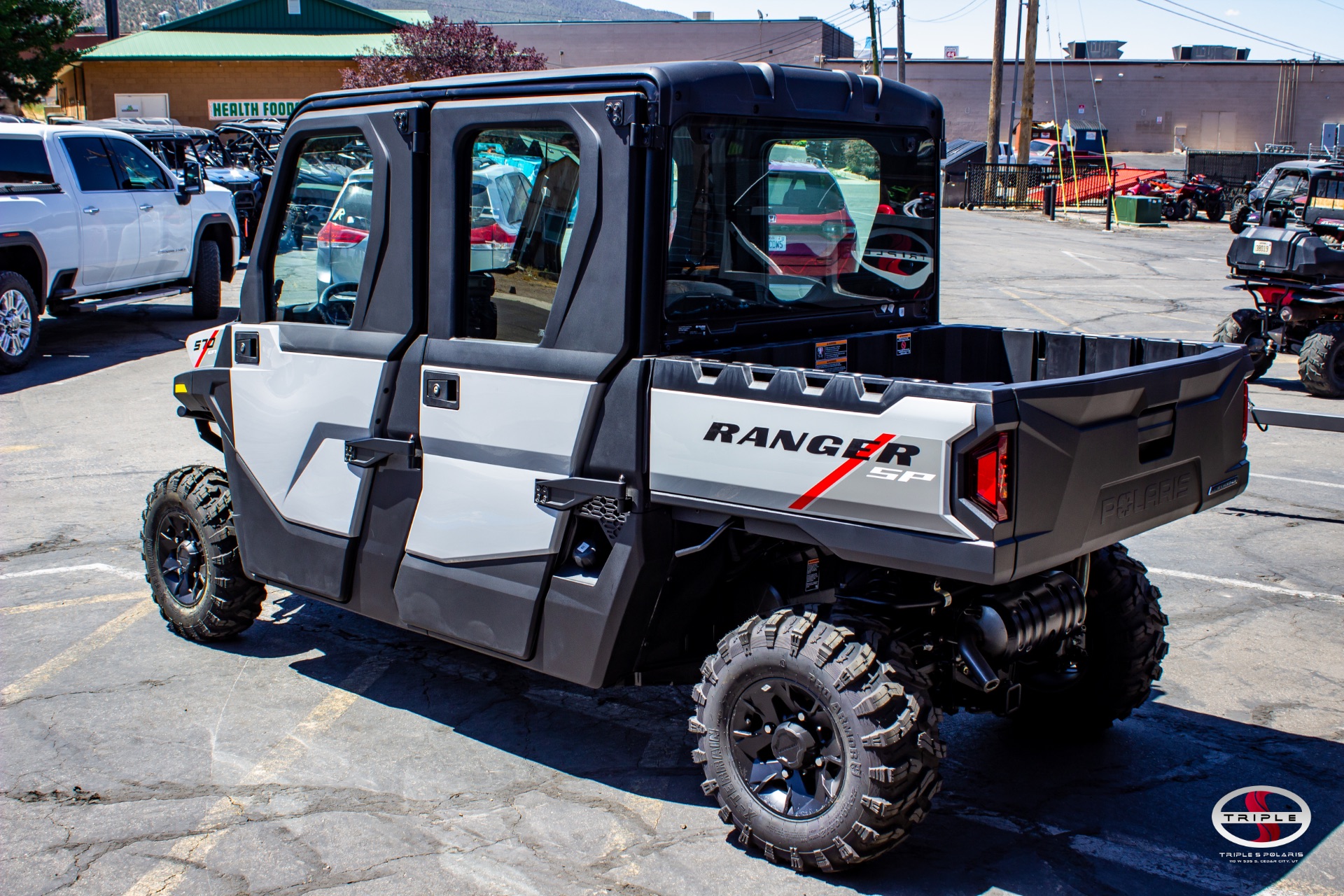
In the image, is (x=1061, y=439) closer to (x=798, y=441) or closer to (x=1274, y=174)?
(x=798, y=441)

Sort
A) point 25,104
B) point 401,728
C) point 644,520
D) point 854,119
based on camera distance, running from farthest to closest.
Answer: point 25,104 < point 401,728 < point 854,119 < point 644,520

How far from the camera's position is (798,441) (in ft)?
11.2

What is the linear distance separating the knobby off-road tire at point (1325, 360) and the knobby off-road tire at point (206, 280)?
41.3 ft

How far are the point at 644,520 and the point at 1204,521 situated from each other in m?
5.17

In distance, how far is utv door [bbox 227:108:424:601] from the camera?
4395mm

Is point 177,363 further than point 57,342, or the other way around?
point 57,342

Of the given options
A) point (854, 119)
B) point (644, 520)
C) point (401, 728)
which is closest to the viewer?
point (644, 520)

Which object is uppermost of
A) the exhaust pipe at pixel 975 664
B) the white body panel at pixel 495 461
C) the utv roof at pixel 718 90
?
the utv roof at pixel 718 90

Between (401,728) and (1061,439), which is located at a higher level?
(1061,439)

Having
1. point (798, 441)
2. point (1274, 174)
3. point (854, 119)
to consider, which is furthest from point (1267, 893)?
point (1274, 174)

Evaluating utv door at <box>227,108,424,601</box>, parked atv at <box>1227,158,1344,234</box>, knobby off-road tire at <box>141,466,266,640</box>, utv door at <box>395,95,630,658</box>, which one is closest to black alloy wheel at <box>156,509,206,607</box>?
knobby off-road tire at <box>141,466,266,640</box>

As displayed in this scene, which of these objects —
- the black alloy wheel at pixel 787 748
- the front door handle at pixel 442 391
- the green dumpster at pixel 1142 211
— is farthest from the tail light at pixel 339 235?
the green dumpster at pixel 1142 211

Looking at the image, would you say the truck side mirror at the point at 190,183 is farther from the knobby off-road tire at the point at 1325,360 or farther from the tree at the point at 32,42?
the tree at the point at 32,42

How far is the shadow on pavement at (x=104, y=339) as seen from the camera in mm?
12562
